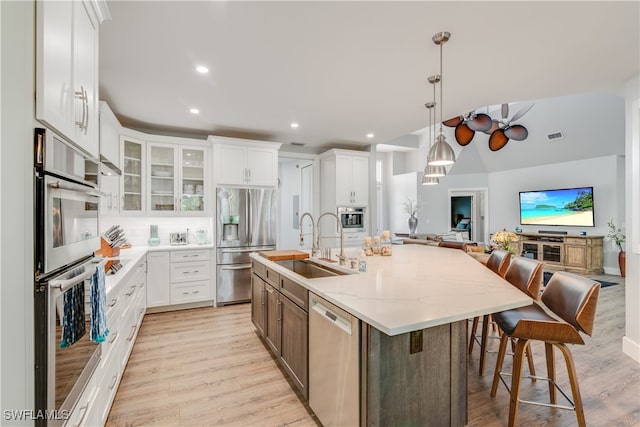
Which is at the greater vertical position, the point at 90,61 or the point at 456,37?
the point at 456,37

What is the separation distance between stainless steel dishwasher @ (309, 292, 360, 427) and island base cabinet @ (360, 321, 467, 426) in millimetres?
71

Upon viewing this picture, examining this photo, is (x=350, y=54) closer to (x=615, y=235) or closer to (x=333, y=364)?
(x=333, y=364)

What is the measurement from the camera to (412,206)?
9.66 m

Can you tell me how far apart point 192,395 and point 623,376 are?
353 cm

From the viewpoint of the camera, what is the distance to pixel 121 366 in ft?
7.79

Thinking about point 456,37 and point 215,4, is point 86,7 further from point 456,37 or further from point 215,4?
point 456,37

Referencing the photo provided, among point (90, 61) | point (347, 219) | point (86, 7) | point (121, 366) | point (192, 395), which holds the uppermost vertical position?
point (86, 7)

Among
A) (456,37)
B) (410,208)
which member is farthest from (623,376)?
(410,208)

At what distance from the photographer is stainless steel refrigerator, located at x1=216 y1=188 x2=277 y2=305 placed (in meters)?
4.43

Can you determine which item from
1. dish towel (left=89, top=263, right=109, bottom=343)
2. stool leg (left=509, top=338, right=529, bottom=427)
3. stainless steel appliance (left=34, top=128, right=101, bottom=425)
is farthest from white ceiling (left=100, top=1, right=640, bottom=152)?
stool leg (left=509, top=338, right=529, bottom=427)

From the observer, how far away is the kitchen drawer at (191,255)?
4.18m

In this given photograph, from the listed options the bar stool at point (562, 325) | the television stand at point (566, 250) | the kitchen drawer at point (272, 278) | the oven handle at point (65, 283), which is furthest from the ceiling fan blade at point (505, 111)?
the oven handle at point (65, 283)

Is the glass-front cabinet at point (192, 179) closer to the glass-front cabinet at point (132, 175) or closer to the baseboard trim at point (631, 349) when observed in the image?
the glass-front cabinet at point (132, 175)

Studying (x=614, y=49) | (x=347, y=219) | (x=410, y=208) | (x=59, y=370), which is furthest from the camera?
(x=410, y=208)
